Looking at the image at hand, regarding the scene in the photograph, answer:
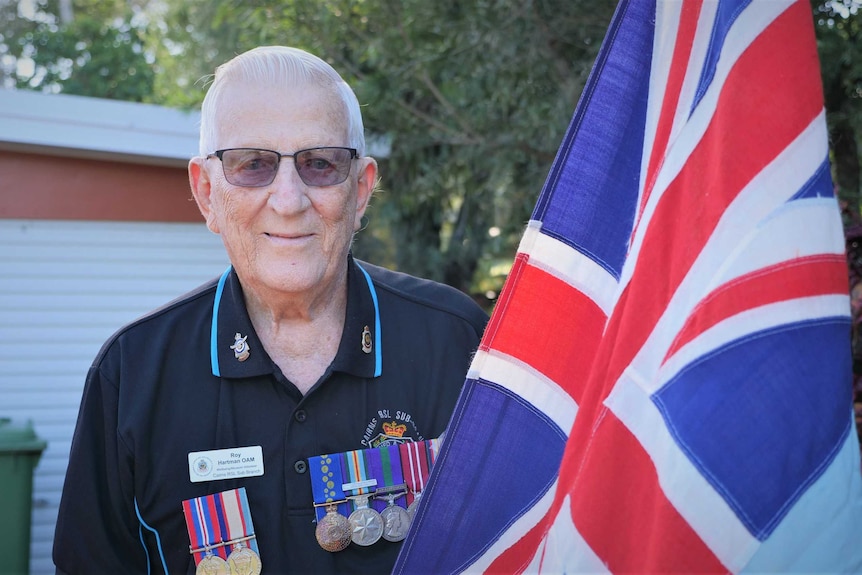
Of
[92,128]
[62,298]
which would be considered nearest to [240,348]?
[92,128]

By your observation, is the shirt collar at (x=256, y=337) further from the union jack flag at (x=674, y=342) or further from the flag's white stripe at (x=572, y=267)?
the flag's white stripe at (x=572, y=267)

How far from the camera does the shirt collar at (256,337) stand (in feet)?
8.11

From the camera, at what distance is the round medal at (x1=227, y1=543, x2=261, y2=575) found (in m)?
2.31

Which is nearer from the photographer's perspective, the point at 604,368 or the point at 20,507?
the point at 604,368

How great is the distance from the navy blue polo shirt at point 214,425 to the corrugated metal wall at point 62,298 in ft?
16.8

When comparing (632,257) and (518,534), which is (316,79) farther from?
(518,534)

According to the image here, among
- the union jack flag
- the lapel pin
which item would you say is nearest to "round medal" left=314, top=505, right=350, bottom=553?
the union jack flag

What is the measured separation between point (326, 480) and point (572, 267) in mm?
904

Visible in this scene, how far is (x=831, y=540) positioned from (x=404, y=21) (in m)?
5.04

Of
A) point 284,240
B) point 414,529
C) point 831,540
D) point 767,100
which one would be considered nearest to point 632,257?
point 767,100

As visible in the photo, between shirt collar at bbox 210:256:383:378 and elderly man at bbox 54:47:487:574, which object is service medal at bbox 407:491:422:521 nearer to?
elderly man at bbox 54:47:487:574

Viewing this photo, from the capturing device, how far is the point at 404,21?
19.6 feet

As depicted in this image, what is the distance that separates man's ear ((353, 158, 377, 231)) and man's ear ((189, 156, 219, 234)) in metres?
0.40

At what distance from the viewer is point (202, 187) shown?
2568mm
